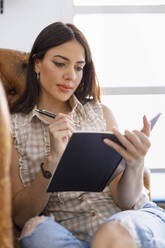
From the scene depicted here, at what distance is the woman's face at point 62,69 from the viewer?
4.19ft

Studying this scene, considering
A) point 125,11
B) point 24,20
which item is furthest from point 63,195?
point 125,11

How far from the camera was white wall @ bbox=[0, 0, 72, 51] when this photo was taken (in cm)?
175

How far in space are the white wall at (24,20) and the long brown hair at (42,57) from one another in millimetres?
429

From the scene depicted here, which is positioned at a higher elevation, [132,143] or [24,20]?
[24,20]

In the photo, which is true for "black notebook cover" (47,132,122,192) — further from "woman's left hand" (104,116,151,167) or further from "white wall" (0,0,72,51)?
"white wall" (0,0,72,51)

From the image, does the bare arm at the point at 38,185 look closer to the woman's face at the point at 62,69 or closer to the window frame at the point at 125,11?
the woman's face at the point at 62,69

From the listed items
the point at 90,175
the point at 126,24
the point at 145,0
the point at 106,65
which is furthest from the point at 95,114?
the point at 145,0

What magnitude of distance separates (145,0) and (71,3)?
0.43m

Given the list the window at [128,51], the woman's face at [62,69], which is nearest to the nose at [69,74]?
the woman's face at [62,69]

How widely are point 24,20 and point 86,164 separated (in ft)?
3.46

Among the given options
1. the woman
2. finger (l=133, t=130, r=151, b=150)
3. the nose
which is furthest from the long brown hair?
finger (l=133, t=130, r=151, b=150)

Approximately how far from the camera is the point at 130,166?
108 centimetres

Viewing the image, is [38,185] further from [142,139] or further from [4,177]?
[4,177]

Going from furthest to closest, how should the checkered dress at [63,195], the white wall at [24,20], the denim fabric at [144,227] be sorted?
the white wall at [24,20] → the checkered dress at [63,195] → the denim fabric at [144,227]
